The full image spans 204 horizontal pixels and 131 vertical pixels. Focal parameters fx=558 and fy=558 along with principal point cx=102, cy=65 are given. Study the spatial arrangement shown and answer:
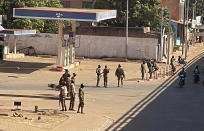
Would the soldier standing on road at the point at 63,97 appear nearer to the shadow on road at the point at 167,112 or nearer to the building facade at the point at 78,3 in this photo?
the shadow on road at the point at 167,112

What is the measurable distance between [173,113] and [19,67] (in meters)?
20.9

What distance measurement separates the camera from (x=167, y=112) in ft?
80.3

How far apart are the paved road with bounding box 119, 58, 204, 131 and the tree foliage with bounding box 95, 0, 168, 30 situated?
26895 mm

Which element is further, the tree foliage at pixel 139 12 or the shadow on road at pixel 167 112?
the tree foliage at pixel 139 12

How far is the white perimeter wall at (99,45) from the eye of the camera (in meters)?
52.8

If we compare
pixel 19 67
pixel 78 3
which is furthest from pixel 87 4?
pixel 19 67

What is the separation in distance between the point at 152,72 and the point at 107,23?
975 inches

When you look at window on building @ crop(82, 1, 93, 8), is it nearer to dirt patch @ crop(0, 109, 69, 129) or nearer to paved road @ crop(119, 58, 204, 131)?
paved road @ crop(119, 58, 204, 131)

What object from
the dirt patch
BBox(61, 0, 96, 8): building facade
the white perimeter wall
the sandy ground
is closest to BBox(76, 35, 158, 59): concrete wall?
the white perimeter wall

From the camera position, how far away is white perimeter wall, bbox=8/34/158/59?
52.8 m

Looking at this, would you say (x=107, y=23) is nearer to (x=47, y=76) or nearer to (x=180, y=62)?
(x=180, y=62)

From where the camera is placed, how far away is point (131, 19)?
60875mm

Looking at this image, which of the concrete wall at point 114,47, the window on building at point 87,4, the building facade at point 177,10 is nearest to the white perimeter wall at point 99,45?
the concrete wall at point 114,47

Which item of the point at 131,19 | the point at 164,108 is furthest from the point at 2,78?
the point at 131,19
